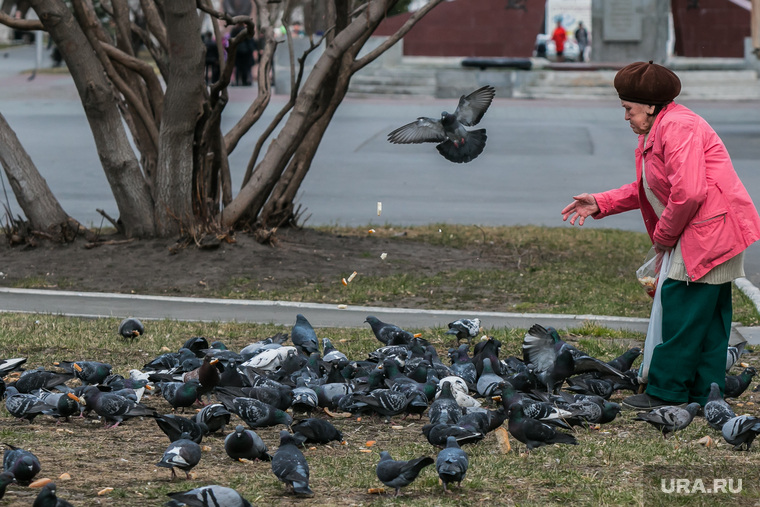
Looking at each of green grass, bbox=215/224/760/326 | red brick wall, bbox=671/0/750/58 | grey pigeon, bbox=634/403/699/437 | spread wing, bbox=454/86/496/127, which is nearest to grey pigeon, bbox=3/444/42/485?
grey pigeon, bbox=634/403/699/437

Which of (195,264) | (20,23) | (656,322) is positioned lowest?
(195,264)

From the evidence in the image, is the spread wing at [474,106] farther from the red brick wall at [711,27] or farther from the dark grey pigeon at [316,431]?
the red brick wall at [711,27]

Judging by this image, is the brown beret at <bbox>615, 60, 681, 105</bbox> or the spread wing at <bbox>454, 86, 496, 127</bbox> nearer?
the brown beret at <bbox>615, 60, 681, 105</bbox>

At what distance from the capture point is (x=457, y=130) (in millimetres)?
7781

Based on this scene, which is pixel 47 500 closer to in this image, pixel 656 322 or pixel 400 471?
pixel 400 471

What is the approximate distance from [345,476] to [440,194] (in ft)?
40.4

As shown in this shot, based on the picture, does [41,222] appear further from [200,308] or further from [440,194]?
[440,194]

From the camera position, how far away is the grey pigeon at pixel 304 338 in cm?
700

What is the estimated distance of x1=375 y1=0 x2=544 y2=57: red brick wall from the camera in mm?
38438

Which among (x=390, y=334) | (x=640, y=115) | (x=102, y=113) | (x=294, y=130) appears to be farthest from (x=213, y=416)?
(x=294, y=130)

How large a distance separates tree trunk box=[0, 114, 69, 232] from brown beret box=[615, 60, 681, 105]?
7062mm

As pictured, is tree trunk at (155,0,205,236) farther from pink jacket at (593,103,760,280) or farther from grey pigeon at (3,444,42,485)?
grey pigeon at (3,444,42,485)

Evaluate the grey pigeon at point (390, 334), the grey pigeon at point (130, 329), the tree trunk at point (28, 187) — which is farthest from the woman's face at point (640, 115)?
the tree trunk at point (28, 187)

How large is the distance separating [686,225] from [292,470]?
2645 mm
